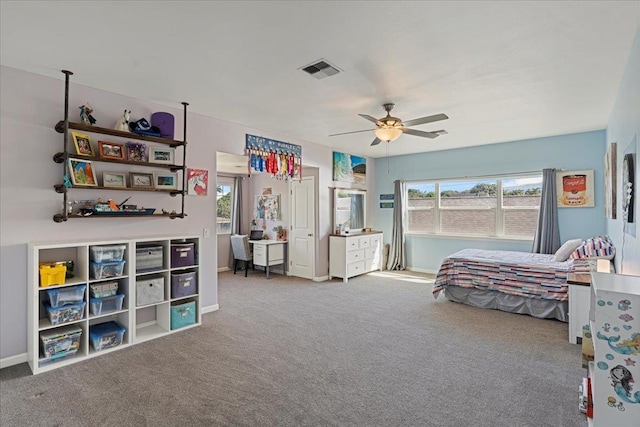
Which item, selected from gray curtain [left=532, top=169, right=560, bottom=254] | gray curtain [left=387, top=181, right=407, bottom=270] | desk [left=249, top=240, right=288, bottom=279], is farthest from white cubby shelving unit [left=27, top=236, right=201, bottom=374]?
gray curtain [left=532, top=169, right=560, bottom=254]

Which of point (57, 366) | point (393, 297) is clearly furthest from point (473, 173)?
point (57, 366)

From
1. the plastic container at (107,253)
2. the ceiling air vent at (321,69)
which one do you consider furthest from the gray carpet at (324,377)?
the ceiling air vent at (321,69)

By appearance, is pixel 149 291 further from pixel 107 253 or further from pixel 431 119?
pixel 431 119

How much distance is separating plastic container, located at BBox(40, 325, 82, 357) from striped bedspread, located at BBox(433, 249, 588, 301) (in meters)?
4.37

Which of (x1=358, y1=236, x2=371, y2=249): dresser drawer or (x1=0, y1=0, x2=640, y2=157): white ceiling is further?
(x1=358, y1=236, x2=371, y2=249): dresser drawer

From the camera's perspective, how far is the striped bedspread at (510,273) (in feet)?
13.1

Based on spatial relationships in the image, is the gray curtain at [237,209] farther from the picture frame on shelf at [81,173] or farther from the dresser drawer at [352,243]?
the picture frame on shelf at [81,173]

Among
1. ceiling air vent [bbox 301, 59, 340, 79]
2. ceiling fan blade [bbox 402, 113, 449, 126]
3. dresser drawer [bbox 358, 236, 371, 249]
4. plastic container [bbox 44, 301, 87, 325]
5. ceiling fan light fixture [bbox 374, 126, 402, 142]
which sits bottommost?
plastic container [bbox 44, 301, 87, 325]

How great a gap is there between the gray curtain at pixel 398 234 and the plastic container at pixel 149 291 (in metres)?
4.92

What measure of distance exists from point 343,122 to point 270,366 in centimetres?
321

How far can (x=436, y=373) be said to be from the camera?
2.74 metres

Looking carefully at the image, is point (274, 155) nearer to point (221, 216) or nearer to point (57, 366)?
point (221, 216)

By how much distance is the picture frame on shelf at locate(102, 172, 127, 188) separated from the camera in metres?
3.33

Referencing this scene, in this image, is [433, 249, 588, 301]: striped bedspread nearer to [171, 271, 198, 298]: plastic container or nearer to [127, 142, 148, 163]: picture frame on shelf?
[171, 271, 198, 298]: plastic container
